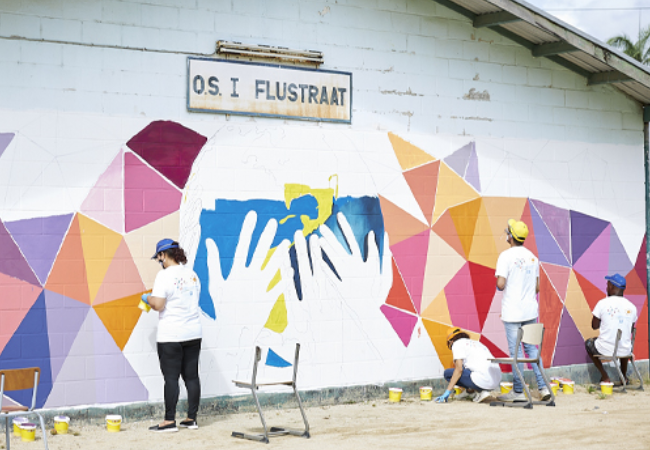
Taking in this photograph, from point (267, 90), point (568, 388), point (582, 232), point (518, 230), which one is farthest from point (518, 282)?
point (267, 90)

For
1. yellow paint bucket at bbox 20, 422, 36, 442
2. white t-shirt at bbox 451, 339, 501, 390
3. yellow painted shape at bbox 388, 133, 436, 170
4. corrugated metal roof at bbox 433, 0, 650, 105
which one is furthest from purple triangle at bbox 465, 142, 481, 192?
yellow paint bucket at bbox 20, 422, 36, 442

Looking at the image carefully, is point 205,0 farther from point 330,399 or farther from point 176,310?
point 330,399

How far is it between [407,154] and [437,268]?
1348mm

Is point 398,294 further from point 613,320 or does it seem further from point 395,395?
point 613,320

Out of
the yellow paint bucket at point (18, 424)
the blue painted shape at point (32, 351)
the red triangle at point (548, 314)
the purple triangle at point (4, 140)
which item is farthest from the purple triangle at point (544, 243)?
the yellow paint bucket at point (18, 424)

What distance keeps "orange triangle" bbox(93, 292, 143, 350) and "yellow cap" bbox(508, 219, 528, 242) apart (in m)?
4.05

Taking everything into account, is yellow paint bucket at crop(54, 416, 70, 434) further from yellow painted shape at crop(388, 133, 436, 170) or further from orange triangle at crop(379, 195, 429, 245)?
yellow painted shape at crop(388, 133, 436, 170)

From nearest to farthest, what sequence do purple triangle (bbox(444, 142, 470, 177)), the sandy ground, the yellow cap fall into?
the sandy ground
the yellow cap
purple triangle (bbox(444, 142, 470, 177))

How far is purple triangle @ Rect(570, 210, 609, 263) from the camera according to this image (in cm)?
945

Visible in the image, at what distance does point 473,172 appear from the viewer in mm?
8945

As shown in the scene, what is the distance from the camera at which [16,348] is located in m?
6.84

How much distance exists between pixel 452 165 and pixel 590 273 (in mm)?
2377

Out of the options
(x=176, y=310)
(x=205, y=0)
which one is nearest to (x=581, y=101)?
(x=205, y=0)

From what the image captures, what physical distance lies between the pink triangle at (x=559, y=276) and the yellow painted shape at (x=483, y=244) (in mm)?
745
